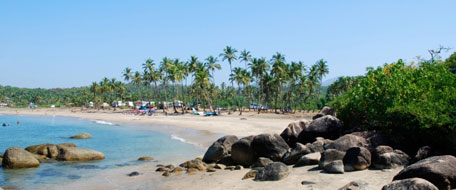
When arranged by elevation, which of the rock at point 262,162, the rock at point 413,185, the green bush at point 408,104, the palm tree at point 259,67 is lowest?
the rock at point 262,162

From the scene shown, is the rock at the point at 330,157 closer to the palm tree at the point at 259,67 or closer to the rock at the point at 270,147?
the rock at the point at 270,147

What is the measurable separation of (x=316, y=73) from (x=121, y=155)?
Result: 73.5 meters

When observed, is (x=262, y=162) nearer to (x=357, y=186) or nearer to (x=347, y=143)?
(x=347, y=143)

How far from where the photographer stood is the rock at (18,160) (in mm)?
19016

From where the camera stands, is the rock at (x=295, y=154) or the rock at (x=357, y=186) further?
the rock at (x=295, y=154)

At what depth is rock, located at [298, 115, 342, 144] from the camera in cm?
1878

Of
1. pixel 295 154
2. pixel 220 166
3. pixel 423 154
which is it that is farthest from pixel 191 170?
pixel 423 154

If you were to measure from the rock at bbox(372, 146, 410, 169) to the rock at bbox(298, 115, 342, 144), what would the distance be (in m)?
5.51

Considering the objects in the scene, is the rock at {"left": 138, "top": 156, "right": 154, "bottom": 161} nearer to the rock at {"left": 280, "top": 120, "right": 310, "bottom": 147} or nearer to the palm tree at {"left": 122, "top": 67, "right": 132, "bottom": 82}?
the rock at {"left": 280, "top": 120, "right": 310, "bottom": 147}

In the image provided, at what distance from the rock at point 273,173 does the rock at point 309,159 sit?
67.6 inches

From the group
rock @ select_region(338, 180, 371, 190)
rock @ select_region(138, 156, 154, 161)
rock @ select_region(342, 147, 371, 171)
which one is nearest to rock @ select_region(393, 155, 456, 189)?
rock @ select_region(338, 180, 371, 190)

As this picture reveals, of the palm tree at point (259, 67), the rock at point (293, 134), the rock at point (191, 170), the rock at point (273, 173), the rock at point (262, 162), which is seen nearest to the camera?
the rock at point (273, 173)

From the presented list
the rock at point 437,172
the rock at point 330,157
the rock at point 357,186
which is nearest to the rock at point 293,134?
the rock at point 330,157

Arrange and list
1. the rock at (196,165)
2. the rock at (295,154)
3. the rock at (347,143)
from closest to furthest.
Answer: the rock at (347,143) → the rock at (295,154) → the rock at (196,165)
